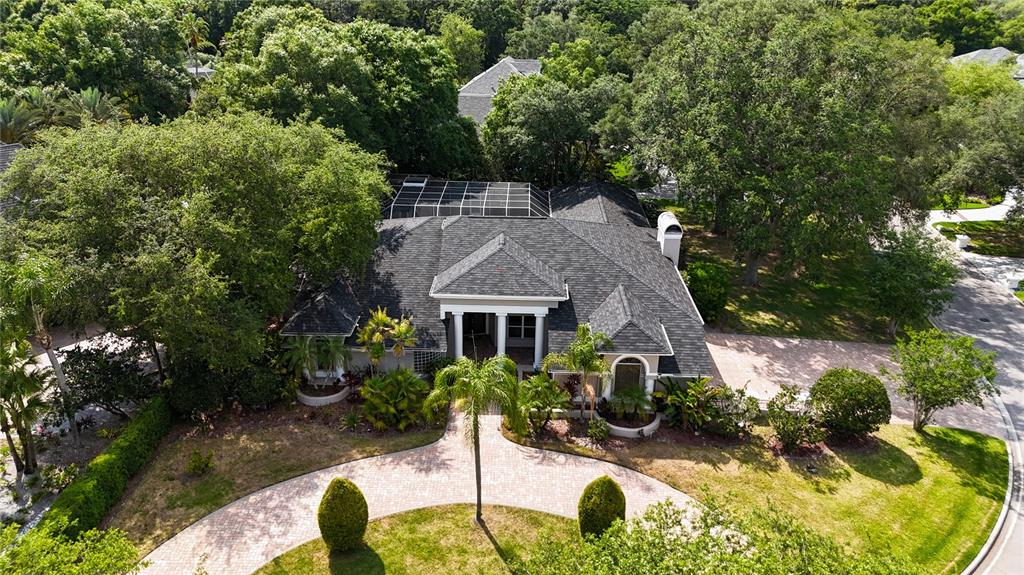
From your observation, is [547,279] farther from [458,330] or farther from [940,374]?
[940,374]

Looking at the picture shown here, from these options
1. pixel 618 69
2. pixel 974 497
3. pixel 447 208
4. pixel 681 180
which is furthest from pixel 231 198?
pixel 618 69

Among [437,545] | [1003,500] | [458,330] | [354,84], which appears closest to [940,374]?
[1003,500]

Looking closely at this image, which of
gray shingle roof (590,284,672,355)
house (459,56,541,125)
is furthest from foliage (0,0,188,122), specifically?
gray shingle roof (590,284,672,355)

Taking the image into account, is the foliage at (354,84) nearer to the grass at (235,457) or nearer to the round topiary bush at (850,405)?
the grass at (235,457)

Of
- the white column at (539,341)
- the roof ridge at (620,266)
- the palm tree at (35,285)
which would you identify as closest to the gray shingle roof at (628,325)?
the roof ridge at (620,266)

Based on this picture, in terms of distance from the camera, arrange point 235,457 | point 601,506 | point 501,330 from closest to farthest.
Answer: point 601,506 < point 235,457 < point 501,330

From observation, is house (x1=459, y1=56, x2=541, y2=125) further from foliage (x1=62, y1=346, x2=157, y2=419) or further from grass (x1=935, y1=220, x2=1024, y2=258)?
grass (x1=935, y1=220, x2=1024, y2=258)
